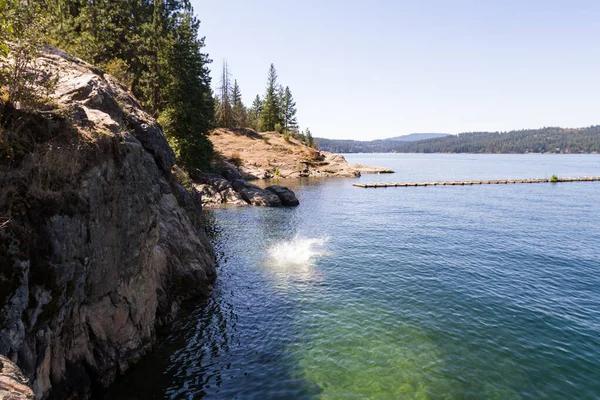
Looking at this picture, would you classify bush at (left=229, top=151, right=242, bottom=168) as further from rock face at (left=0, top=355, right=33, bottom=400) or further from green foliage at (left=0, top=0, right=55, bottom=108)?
rock face at (left=0, top=355, right=33, bottom=400)

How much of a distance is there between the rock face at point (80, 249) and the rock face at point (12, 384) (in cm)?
243

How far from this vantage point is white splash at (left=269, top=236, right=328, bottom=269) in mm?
31688

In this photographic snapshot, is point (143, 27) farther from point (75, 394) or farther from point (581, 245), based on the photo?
point (581, 245)

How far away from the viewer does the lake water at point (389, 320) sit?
1530 centimetres

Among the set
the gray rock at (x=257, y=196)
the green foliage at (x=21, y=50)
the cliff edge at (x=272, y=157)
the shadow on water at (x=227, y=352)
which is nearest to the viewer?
the green foliage at (x=21, y=50)

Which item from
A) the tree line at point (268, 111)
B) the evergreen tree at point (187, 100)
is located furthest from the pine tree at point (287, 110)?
the evergreen tree at point (187, 100)

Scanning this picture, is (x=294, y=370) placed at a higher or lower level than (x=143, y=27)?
lower

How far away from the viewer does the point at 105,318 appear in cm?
1491

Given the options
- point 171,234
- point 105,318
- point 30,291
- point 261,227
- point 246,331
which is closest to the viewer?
point 30,291

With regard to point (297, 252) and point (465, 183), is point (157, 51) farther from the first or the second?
point (465, 183)

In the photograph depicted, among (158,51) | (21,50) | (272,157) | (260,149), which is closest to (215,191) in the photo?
(158,51)

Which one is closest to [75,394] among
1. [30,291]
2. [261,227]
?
[30,291]

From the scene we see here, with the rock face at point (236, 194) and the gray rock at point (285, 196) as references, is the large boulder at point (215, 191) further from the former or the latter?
the gray rock at point (285, 196)

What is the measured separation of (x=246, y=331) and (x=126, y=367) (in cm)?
641
